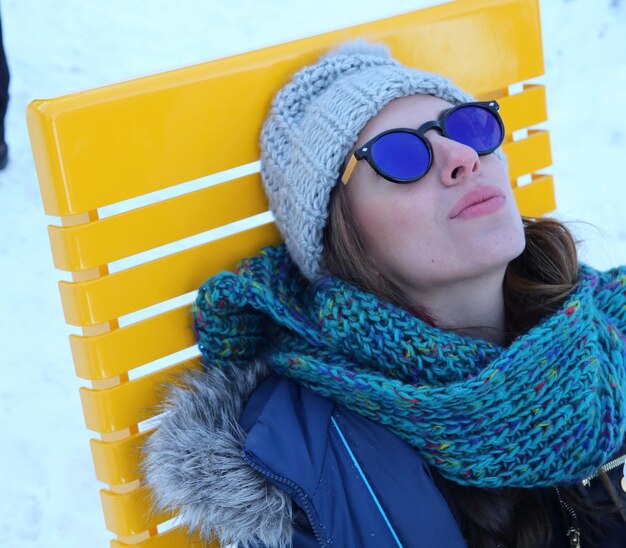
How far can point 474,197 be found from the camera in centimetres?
194

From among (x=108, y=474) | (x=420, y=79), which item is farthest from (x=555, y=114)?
(x=108, y=474)

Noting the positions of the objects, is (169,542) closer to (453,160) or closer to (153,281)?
(153,281)

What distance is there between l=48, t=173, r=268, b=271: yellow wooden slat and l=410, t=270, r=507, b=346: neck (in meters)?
0.53

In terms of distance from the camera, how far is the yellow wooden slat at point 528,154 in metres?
2.73

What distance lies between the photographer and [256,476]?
5.98ft

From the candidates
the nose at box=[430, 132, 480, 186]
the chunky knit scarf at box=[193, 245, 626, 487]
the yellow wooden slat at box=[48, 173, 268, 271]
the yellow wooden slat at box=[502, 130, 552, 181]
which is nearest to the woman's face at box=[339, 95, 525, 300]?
the nose at box=[430, 132, 480, 186]

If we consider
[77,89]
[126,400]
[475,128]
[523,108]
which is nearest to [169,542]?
[126,400]

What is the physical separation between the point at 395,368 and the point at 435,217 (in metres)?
0.35

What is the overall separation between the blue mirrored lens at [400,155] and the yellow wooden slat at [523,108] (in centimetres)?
86

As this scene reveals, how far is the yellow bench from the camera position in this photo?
77.9 inches

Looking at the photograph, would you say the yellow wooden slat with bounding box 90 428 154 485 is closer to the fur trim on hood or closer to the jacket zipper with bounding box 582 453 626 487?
the fur trim on hood

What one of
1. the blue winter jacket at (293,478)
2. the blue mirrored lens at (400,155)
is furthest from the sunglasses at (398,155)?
the blue winter jacket at (293,478)

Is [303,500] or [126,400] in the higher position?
[126,400]

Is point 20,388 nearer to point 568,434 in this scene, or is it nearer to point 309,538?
point 309,538
